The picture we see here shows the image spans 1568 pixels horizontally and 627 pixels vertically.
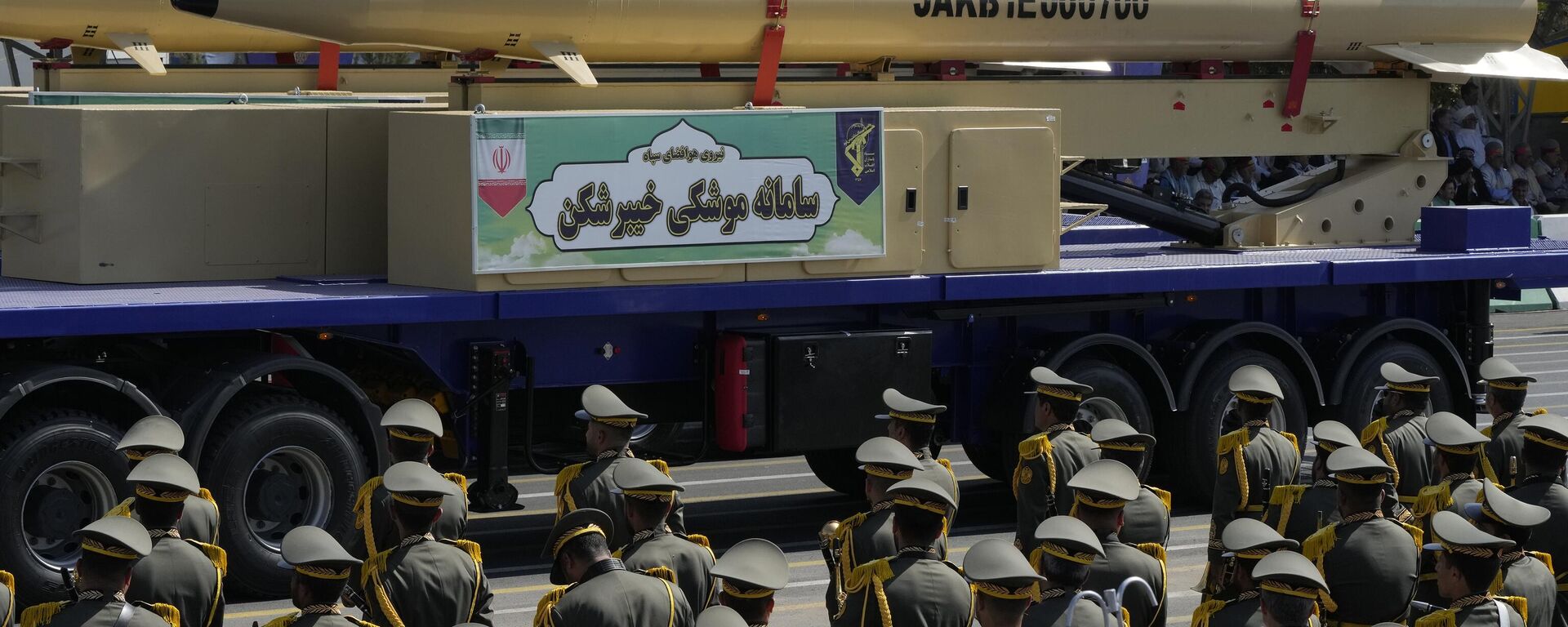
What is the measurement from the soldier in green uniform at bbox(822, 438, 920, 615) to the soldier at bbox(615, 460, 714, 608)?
569 millimetres

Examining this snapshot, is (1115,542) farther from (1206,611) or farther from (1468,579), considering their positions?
(1468,579)

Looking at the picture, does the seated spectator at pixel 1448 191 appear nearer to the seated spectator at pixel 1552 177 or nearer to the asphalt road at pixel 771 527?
the seated spectator at pixel 1552 177

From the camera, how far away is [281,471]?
1042 centimetres

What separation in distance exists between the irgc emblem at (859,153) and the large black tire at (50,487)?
4249 mm

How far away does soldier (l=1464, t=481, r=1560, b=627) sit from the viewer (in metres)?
7.29

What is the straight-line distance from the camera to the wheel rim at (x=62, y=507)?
9.72 meters

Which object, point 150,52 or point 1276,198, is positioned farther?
point 1276,198

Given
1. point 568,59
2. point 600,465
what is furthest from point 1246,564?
point 568,59

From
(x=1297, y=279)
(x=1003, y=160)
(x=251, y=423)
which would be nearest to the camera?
(x=251, y=423)

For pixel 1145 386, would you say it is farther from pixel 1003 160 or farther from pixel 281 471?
pixel 281 471

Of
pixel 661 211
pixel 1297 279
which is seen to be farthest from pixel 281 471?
pixel 1297 279

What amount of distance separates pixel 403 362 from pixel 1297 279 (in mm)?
5856

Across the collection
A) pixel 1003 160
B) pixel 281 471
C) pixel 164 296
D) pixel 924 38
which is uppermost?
pixel 924 38

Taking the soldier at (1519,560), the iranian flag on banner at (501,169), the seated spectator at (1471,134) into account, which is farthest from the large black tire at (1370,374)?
the seated spectator at (1471,134)
